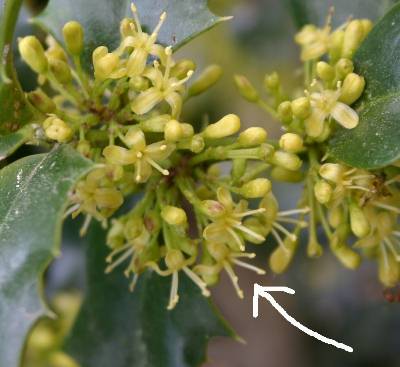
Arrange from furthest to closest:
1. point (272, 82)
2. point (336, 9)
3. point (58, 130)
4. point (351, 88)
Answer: point (336, 9) → point (272, 82) → point (351, 88) → point (58, 130)

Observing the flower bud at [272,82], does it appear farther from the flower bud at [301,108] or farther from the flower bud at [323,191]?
the flower bud at [323,191]

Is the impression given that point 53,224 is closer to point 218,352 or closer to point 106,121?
point 106,121

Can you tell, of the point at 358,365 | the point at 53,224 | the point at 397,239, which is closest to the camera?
the point at 53,224

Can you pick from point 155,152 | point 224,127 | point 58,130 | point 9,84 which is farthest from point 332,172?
point 9,84

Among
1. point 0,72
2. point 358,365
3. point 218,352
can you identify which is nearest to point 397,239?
point 0,72

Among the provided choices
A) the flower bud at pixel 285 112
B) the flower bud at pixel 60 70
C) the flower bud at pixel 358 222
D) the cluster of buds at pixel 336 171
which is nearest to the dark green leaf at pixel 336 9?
the cluster of buds at pixel 336 171

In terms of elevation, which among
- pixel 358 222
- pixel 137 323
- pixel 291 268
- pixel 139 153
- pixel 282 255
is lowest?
pixel 291 268

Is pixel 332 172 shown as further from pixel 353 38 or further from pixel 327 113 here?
pixel 353 38
